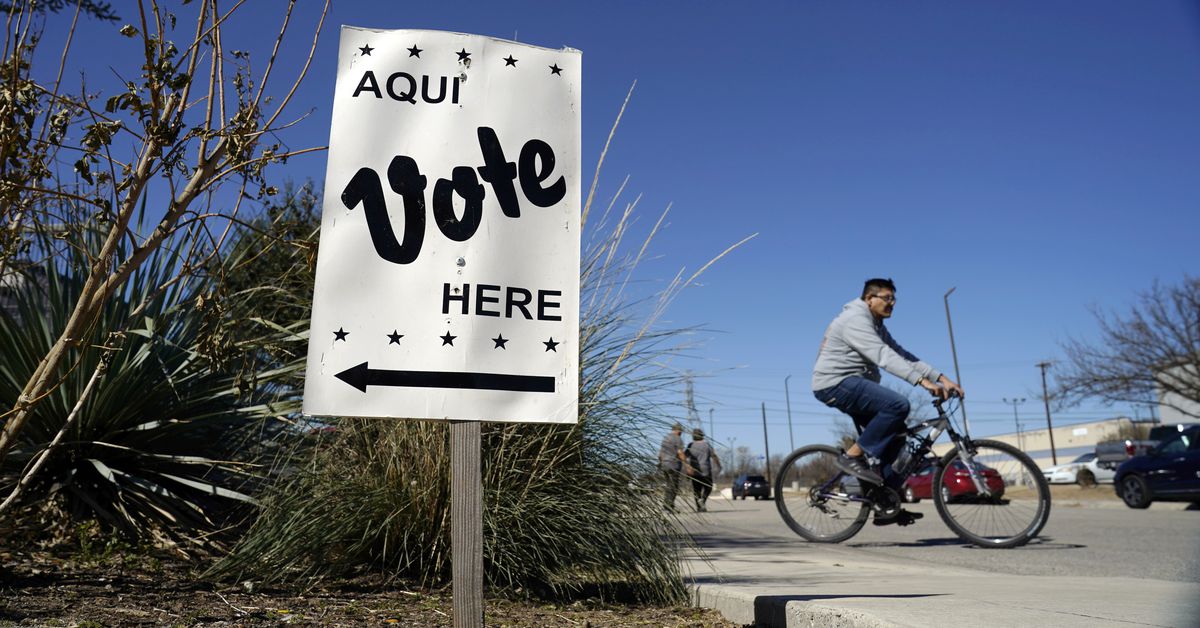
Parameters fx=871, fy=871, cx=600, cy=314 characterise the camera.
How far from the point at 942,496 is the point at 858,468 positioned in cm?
70

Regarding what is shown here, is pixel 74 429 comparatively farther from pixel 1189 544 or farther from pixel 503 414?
pixel 1189 544

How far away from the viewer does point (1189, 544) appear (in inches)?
279

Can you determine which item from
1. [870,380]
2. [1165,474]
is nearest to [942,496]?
[870,380]

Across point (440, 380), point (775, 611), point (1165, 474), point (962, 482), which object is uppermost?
point (1165, 474)

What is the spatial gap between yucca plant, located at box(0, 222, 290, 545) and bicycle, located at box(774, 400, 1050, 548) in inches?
159

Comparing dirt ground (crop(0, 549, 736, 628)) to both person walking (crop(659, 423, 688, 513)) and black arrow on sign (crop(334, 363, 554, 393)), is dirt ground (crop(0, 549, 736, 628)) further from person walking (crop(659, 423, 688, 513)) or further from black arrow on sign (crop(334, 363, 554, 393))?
black arrow on sign (crop(334, 363, 554, 393))

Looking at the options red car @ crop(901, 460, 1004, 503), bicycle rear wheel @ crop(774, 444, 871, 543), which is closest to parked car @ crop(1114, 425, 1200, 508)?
red car @ crop(901, 460, 1004, 503)

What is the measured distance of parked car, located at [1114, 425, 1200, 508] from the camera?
45.5 feet

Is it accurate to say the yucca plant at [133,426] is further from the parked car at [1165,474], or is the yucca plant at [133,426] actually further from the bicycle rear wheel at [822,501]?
the parked car at [1165,474]

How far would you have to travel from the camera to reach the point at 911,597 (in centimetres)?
328

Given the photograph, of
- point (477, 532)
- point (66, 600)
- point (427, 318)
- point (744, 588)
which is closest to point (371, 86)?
point (427, 318)

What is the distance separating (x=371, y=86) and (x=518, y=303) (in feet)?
2.45

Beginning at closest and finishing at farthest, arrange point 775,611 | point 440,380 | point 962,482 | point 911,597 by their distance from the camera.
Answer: point 440,380
point 775,611
point 911,597
point 962,482

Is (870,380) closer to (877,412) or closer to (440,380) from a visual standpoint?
(877,412)
